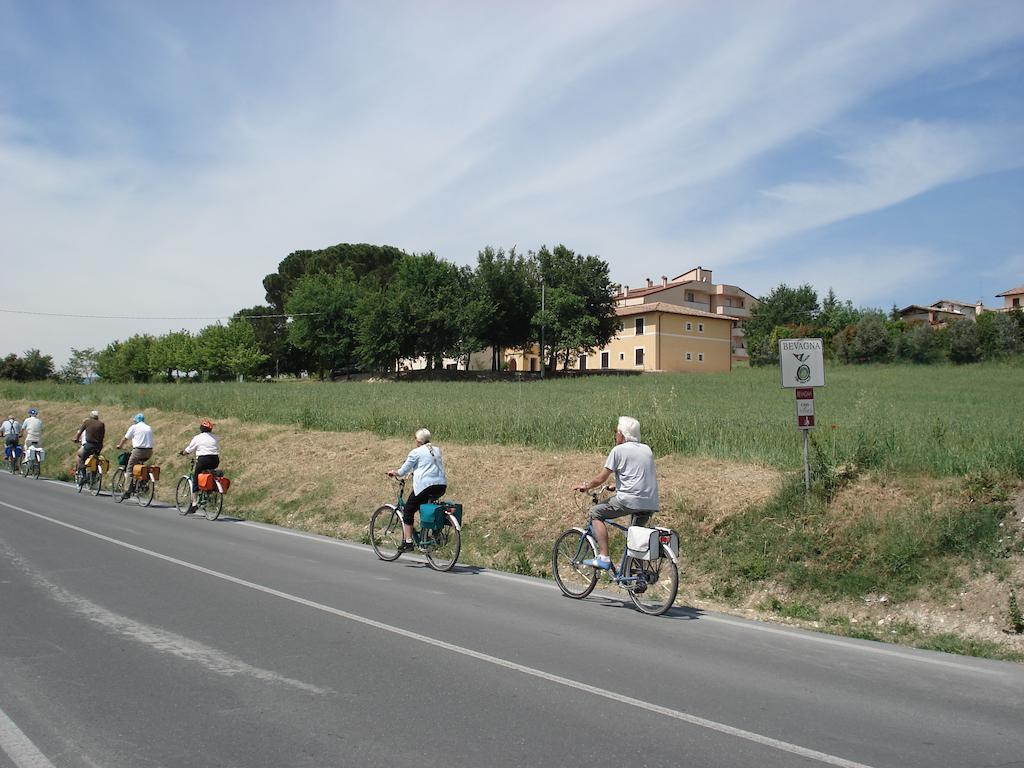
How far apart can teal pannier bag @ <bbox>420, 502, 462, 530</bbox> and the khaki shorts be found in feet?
8.23

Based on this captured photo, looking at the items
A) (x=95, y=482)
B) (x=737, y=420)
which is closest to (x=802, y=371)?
(x=737, y=420)

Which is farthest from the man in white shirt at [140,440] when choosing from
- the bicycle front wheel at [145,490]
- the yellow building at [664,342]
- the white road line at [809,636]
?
the yellow building at [664,342]

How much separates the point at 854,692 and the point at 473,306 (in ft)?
233

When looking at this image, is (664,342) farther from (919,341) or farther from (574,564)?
(574,564)

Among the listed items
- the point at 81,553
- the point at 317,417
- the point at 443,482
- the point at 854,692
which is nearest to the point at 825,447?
the point at 443,482

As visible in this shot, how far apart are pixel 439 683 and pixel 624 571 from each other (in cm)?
365

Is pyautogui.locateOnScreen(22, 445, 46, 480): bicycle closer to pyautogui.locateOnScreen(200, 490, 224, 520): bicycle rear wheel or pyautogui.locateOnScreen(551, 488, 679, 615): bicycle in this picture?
pyautogui.locateOnScreen(200, 490, 224, 520): bicycle rear wheel

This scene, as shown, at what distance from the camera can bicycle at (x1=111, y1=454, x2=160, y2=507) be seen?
1923cm

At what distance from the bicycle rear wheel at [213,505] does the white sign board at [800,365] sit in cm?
1158

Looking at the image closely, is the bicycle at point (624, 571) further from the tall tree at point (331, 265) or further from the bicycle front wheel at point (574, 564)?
the tall tree at point (331, 265)

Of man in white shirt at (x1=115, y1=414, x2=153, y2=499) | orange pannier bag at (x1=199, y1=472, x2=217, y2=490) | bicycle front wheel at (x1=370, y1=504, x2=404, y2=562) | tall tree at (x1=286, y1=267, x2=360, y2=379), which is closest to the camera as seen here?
bicycle front wheel at (x1=370, y1=504, x2=404, y2=562)

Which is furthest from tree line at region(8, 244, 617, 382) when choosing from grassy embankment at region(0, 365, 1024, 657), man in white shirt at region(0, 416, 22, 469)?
grassy embankment at region(0, 365, 1024, 657)

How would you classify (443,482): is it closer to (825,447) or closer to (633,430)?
(633,430)

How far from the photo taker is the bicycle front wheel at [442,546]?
11.2 meters
